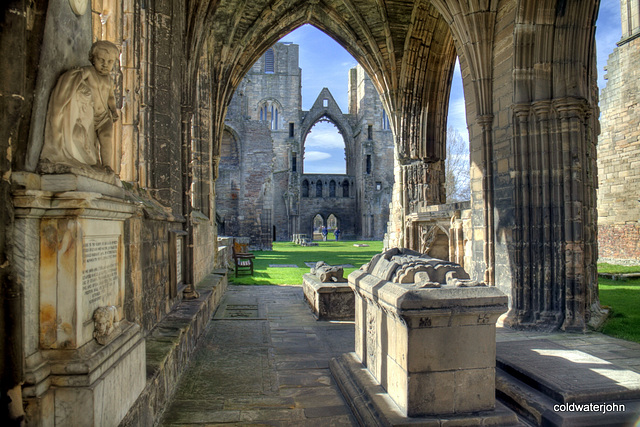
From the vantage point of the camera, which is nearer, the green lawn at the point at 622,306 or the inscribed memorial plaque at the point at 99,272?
the inscribed memorial plaque at the point at 99,272

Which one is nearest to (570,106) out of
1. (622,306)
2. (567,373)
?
(622,306)

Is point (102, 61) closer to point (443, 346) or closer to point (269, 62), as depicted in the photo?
point (443, 346)

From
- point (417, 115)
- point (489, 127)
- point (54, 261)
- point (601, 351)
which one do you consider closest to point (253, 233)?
point (417, 115)

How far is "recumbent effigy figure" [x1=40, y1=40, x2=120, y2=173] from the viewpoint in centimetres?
218

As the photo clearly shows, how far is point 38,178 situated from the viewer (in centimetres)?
204

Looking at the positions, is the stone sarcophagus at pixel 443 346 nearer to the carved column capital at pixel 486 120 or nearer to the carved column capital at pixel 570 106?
the carved column capital at pixel 570 106

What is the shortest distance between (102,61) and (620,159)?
56.4 feet

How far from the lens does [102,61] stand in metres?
2.50

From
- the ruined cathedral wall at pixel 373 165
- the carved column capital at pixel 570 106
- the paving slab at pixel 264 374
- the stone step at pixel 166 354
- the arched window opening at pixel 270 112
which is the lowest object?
the paving slab at pixel 264 374

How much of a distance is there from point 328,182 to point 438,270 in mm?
41178

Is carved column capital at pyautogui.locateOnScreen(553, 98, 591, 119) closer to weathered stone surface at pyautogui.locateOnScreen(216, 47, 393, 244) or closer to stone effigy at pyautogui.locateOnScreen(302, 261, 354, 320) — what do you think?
stone effigy at pyautogui.locateOnScreen(302, 261, 354, 320)

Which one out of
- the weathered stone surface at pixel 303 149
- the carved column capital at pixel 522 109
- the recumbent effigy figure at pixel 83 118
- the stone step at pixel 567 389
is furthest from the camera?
the weathered stone surface at pixel 303 149

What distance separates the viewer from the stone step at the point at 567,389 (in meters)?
3.35

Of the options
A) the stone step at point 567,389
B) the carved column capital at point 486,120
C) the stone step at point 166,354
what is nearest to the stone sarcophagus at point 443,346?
the stone step at point 567,389
